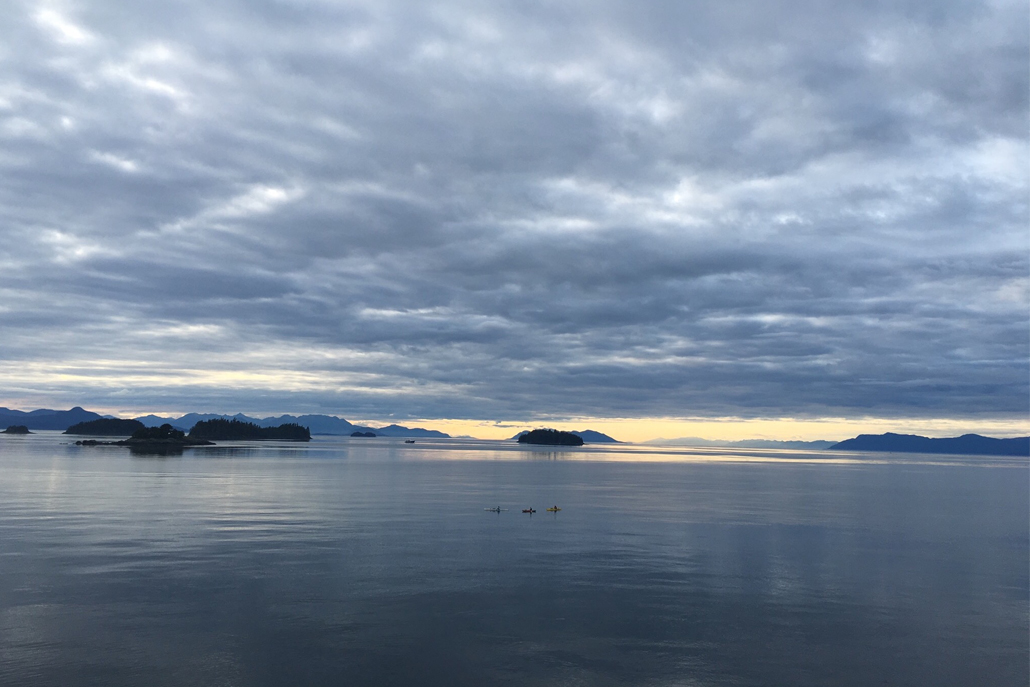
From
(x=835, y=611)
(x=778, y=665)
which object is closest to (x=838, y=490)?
(x=835, y=611)

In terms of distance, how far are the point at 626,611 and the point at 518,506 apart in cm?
3929

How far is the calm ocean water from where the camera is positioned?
2298cm

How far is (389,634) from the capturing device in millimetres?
25531

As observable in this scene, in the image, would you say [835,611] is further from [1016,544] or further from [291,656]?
[1016,544]

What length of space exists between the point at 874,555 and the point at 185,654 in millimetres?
40562

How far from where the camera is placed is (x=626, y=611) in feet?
95.9

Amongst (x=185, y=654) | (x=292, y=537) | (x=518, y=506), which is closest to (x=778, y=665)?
(x=185, y=654)

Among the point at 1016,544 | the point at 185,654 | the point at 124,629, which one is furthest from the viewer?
the point at 1016,544

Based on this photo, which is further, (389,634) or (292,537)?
(292,537)

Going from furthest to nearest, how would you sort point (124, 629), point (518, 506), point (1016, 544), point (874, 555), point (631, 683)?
point (518, 506) → point (1016, 544) → point (874, 555) → point (124, 629) → point (631, 683)

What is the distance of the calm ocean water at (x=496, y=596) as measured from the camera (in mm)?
22984

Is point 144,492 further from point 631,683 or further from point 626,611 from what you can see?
point 631,683

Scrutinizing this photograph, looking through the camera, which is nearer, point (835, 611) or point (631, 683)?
point (631, 683)

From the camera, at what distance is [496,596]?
3136cm
